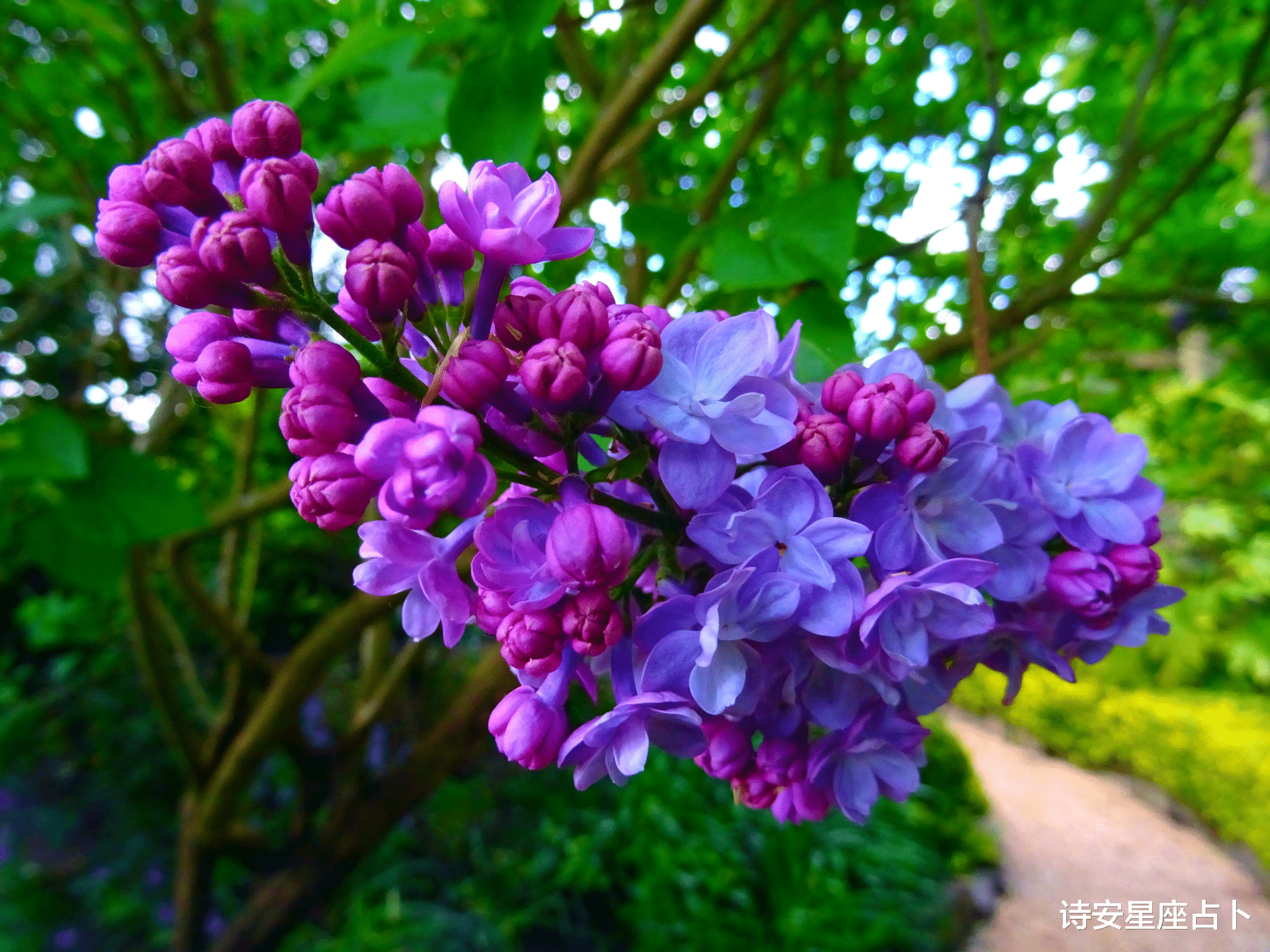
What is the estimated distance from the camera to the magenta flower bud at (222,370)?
0.49 m

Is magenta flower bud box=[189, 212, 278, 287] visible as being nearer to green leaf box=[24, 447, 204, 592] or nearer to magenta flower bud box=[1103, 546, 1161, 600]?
magenta flower bud box=[1103, 546, 1161, 600]

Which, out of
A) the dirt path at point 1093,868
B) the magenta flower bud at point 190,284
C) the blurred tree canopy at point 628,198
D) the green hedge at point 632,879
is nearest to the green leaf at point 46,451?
the blurred tree canopy at point 628,198

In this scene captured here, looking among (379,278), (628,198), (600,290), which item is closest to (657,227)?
(600,290)

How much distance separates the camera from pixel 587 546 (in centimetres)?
48

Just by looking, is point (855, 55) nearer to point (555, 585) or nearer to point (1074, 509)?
point (1074, 509)

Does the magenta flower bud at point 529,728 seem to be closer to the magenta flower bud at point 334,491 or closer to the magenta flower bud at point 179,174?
the magenta flower bud at point 334,491

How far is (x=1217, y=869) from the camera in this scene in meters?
6.14

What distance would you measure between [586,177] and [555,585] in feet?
3.84

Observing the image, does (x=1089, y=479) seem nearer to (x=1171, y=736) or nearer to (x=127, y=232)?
(x=127, y=232)

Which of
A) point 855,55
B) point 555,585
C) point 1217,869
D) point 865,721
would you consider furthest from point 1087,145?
point 1217,869

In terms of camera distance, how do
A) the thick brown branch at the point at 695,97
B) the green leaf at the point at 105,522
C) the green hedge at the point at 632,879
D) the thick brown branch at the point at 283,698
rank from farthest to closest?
1. the green hedge at the point at 632,879
2. the thick brown branch at the point at 283,698
3. the thick brown branch at the point at 695,97
4. the green leaf at the point at 105,522

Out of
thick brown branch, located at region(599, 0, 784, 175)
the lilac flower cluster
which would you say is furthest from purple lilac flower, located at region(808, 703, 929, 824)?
thick brown branch, located at region(599, 0, 784, 175)

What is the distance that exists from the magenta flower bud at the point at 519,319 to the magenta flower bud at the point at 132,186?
0.24m

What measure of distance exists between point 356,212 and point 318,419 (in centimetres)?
14
